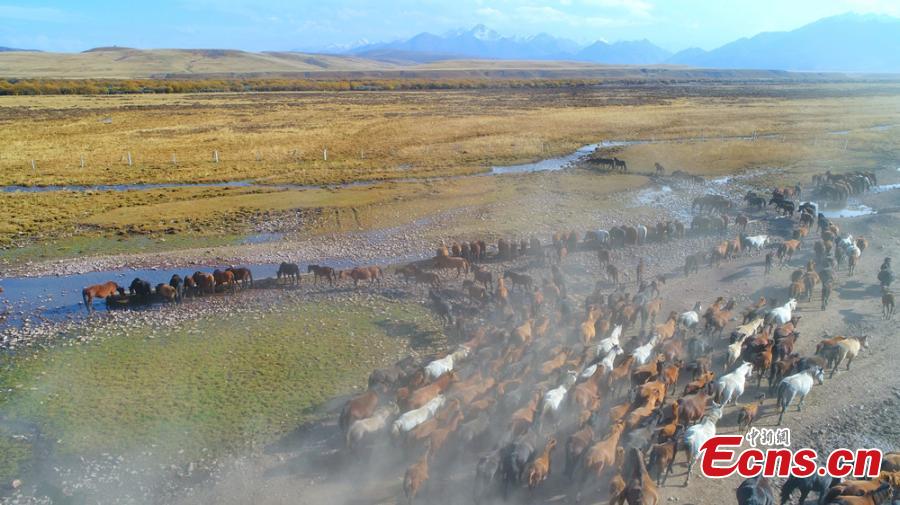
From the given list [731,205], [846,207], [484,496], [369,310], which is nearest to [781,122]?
[846,207]

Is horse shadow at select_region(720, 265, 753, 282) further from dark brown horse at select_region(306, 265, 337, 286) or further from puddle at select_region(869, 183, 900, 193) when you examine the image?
puddle at select_region(869, 183, 900, 193)

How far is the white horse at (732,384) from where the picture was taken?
11.8 m

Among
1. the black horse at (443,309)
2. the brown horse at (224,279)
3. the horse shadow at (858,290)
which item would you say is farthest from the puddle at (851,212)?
the brown horse at (224,279)

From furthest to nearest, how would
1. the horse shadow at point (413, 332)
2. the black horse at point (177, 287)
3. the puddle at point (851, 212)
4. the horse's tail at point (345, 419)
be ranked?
1. the puddle at point (851, 212)
2. the black horse at point (177, 287)
3. the horse shadow at point (413, 332)
4. the horse's tail at point (345, 419)

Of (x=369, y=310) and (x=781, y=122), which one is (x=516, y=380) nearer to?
(x=369, y=310)

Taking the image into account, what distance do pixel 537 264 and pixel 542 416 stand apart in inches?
391

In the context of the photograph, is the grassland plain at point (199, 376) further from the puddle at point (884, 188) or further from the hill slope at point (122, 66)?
the hill slope at point (122, 66)

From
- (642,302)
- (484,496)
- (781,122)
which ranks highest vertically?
(781,122)

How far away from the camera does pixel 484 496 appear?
9.48 m

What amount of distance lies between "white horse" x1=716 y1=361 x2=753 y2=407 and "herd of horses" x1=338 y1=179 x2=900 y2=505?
3cm

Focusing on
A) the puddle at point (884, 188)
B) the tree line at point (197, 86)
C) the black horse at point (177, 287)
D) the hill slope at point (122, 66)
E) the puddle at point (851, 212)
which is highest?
the hill slope at point (122, 66)

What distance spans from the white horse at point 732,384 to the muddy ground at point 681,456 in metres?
0.34

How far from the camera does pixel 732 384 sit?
1188 centimetres

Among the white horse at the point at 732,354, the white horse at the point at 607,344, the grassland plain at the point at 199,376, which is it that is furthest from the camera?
the white horse at the point at 607,344
